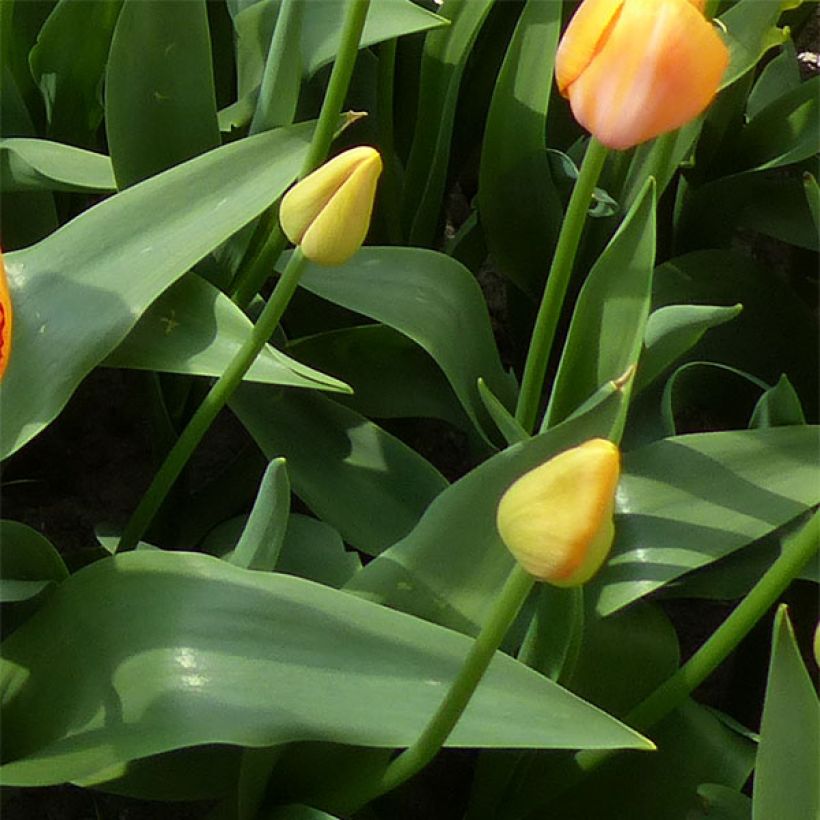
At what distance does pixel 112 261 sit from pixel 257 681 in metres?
0.24

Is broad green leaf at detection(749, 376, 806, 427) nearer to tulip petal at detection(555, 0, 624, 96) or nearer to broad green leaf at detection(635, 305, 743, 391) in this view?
broad green leaf at detection(635, 305, 743, 391)

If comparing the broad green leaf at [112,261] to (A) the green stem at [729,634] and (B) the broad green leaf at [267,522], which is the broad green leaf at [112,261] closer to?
(B) the broad green leaf at [267,522]

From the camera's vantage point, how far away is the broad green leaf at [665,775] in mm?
700

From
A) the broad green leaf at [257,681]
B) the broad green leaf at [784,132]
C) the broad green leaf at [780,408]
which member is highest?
the broad green leaf at [784,132]

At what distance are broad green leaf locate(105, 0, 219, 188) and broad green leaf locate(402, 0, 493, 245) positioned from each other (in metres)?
0.17

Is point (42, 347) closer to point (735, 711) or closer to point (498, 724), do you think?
point (498, 724)

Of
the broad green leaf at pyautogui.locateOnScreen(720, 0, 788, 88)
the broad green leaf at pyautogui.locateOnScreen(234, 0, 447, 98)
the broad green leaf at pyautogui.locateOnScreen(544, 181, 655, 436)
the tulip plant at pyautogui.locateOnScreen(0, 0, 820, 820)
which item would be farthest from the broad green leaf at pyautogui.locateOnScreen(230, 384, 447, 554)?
the broad green leaf at pyautogui.locateOnScreen(720, 0, 788, 88)

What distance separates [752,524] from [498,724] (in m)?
0.21

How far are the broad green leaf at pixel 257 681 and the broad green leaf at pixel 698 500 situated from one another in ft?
0.46

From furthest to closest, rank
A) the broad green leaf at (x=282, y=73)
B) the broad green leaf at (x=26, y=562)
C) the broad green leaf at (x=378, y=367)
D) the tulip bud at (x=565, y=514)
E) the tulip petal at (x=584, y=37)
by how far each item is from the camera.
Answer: the broad green leaf at (x=378, y=367), the broad green leaf at (x=282, y=73), the broad green leaf at (x=26, y=562), the tulip petal at (x=584, y=37), the tulip bud at (x=565, y=514)

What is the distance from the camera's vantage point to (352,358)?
827mm

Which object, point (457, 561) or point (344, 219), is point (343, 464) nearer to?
point (457, 561)

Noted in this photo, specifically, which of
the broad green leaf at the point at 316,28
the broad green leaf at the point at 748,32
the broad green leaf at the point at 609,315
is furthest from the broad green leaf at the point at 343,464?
the broad green leaf at the point at 748,32

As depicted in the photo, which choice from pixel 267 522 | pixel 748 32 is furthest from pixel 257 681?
pixel 748 32
